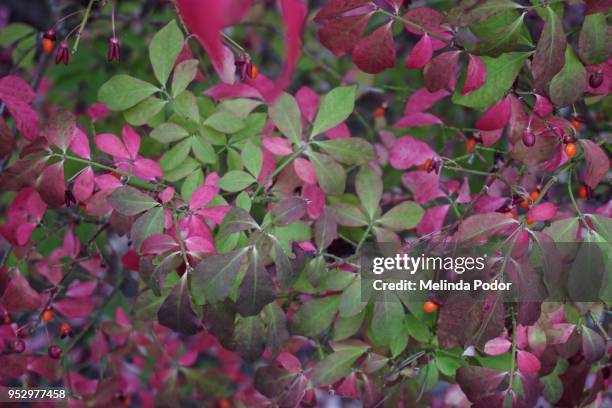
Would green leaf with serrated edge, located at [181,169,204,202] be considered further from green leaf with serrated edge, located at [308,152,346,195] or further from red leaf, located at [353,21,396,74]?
red leaf, located at [353,21,396,74]

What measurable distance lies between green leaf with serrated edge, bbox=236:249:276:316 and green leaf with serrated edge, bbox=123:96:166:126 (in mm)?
324

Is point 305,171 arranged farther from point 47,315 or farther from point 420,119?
point 47,315

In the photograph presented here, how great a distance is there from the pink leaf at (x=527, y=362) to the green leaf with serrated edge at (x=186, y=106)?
59 cm

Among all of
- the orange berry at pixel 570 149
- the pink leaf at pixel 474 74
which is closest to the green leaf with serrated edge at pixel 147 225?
the pink leaf at pixel 474 74

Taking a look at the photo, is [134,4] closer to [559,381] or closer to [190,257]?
[190,257]

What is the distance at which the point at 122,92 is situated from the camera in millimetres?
999

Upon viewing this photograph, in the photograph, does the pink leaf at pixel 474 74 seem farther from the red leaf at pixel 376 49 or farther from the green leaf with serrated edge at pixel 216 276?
the green leaf with serrated edge at pixel 216 276

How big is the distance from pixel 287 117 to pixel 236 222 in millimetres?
215

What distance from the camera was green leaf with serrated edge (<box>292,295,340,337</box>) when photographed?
3.24 feet

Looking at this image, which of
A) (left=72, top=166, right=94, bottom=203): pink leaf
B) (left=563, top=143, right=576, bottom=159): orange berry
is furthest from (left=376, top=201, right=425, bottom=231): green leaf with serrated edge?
(left=72, top=166, right=94, bottom=203): pink leaf

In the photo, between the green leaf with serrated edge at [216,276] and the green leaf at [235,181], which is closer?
the green leaf with serrated edge at [216,276]

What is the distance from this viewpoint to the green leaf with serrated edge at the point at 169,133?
100cm

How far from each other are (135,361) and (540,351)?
1063 millimetres

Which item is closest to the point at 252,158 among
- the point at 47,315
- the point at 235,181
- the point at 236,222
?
the point at 235,181
